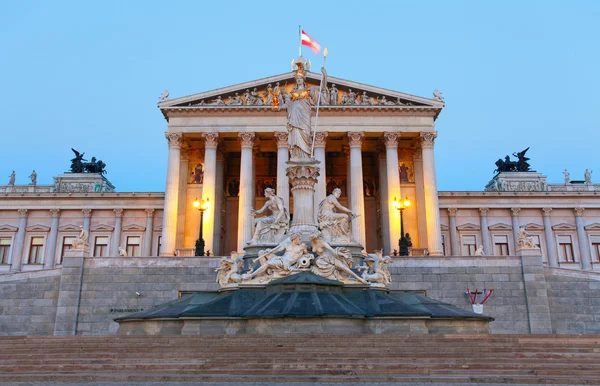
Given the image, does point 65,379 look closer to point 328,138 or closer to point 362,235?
point 362,235

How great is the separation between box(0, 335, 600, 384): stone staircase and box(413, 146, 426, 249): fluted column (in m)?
38.8

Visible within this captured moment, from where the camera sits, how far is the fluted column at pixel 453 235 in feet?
201

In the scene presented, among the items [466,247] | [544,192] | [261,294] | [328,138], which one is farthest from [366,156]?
[261,294]

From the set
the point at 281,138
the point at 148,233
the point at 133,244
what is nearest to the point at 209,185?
the point at 281,138

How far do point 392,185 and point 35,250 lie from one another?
39.2 meters

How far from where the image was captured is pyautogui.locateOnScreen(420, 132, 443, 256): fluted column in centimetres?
5066

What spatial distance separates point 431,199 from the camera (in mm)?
51594

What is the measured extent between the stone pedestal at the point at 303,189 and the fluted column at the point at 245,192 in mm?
25109

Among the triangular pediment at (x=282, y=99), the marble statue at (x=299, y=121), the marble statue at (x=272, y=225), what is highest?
the triangular pediment at (x=282, y=99)

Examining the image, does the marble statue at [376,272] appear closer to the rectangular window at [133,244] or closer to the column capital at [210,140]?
the column capital at [210,140]

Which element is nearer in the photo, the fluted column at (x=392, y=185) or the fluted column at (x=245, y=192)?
the fluted column at (x=245, y=192)

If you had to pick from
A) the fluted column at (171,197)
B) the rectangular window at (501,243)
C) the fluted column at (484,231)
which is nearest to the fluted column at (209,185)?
the fluted column at (171,197)

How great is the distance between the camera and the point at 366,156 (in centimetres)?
6297

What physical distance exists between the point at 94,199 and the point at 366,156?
30.4 metres
